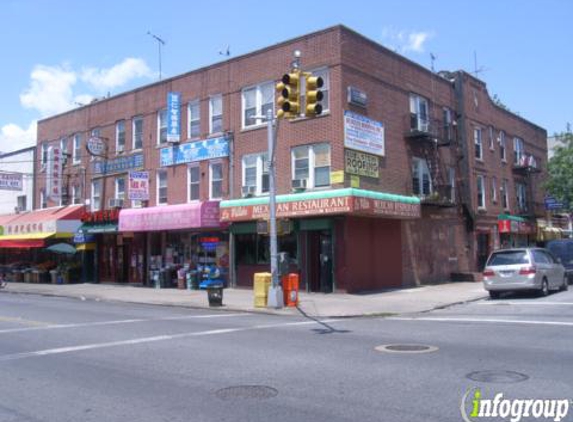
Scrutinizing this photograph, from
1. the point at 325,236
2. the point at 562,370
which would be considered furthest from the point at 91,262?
the point at 562,370

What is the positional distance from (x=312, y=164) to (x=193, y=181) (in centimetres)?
698

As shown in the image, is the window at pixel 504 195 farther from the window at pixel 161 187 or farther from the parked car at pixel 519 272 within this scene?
the window at pixel 161 187

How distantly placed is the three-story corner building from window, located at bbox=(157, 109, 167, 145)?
2.9 inches

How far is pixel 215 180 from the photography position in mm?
26094

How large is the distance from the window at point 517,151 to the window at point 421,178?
12397 millimetres

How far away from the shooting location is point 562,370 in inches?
307

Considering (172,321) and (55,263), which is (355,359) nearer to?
(172,321)

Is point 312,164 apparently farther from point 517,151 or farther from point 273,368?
point 517,151

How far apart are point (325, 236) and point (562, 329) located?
11.4 meters

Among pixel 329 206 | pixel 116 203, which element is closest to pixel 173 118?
pixel 116 203

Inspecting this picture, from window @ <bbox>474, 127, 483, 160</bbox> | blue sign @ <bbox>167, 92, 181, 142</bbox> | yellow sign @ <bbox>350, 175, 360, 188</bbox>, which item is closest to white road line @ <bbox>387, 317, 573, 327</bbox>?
yellow sign @ <bbox>350, 175, 360, 188</bbox>

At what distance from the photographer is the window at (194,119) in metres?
27.0

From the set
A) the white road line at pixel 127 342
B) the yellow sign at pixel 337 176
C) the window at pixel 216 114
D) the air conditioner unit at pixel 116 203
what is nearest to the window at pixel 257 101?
the window at pixel 216 114

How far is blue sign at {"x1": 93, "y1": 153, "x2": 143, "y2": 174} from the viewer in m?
29.6
